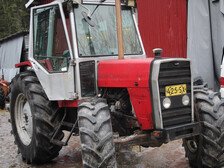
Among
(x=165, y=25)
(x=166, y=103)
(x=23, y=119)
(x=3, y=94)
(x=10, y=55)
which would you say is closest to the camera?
(x=166, y=103)

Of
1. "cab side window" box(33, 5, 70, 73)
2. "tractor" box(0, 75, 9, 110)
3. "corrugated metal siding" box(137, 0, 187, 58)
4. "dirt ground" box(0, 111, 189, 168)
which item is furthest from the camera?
"tractor" box(0, 75, 9, 110)

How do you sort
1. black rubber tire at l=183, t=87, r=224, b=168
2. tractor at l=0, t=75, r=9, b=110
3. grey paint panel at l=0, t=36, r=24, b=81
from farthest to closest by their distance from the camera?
grey paint panel at l=0, t=36, r=24, b=81 → tractor at l=0, t=75, r=9, b=110 → black rubber tire at l=183, t=87, r=224, b=168

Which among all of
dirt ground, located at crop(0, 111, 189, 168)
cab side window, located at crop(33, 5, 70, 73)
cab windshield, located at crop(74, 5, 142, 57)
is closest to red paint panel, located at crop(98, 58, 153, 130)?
cab windshield, located at crop(74, 5, 142, 57)

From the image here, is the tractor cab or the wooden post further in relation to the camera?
the tractor cab

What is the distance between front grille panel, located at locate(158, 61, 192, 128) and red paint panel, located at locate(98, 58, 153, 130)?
0.18 m

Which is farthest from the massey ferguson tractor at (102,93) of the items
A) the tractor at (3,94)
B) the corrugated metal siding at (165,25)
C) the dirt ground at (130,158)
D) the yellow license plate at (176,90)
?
the tractor at (3,94)

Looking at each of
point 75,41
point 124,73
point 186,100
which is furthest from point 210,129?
point 75,41

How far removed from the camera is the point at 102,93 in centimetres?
601

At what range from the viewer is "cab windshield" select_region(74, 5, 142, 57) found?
6035 mm

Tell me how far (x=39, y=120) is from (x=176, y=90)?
2.20 meters

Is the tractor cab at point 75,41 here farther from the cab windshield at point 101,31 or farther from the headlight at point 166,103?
the headlight at point 166,103

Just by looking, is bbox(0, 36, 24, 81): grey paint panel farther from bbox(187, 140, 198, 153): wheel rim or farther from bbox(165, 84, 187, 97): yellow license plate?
bbox(165, 84, 187, 97): yellow license plate

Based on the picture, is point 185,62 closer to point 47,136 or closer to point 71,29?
point 71,29

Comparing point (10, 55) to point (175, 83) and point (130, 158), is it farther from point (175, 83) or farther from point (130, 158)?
point (175, 83)
